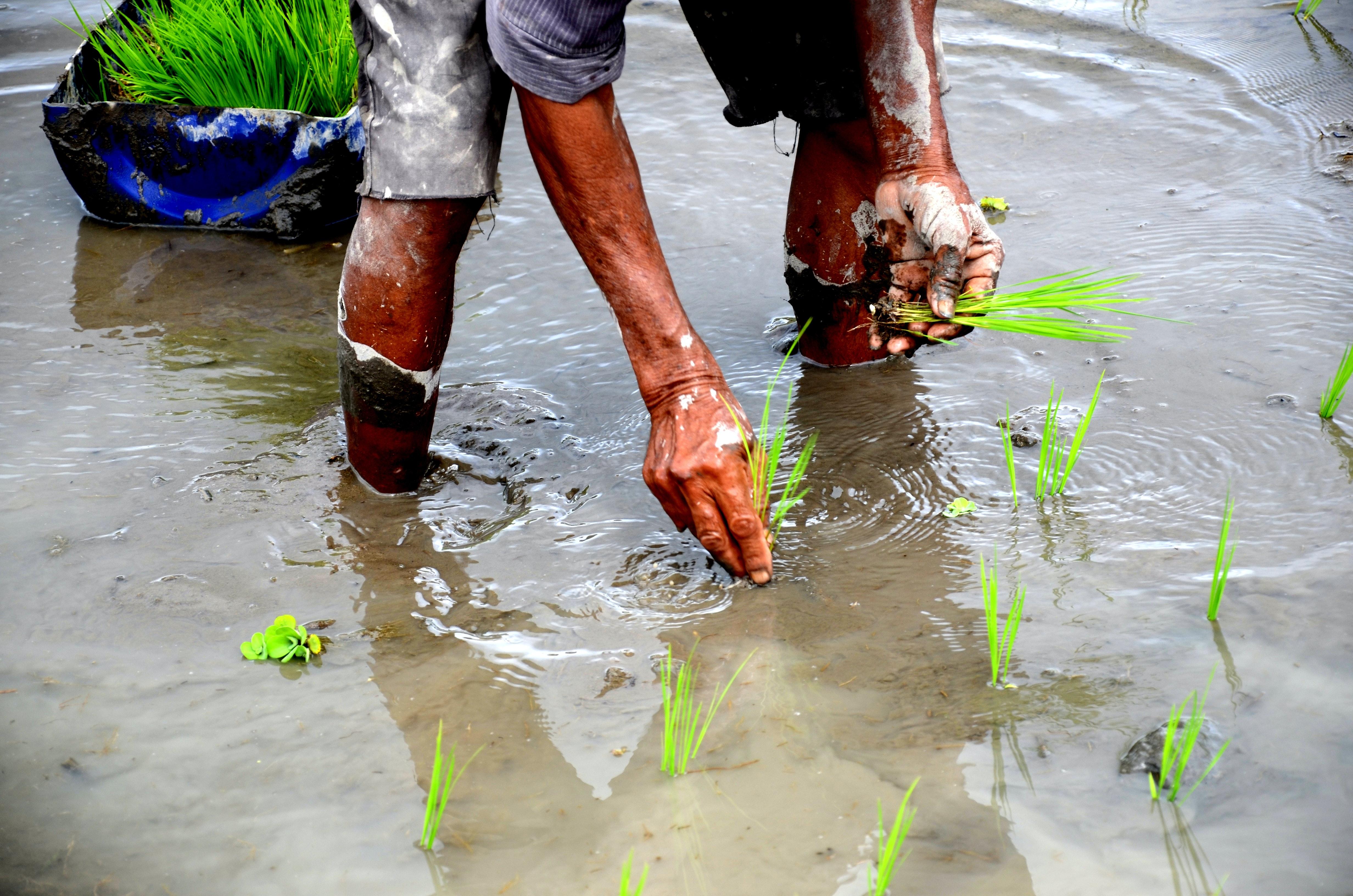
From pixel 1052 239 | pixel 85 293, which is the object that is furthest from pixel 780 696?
pixel 85 293

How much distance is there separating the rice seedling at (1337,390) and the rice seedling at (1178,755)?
36.3 inches

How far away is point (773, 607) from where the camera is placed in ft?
5.80

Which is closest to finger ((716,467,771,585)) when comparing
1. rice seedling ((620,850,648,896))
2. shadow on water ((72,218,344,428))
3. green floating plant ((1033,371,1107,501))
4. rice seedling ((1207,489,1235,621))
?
green floating plant ((1033,371,1107,501))

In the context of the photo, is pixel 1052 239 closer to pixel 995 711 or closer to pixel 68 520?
pixel 995 711

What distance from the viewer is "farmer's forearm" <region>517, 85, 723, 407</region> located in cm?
171

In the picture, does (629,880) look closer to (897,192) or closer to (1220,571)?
(1220,571)

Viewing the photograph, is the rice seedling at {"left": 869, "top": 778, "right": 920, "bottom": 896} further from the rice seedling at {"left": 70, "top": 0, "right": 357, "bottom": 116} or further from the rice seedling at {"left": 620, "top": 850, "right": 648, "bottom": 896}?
the rice seedling at {"left": 70, "top": 0, "right": 357, "bottom": 116}

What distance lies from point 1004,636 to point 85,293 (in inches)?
104

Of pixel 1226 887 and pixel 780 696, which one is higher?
pixel 1226 887

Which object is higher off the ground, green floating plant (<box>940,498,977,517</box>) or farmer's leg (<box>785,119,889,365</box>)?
farmer's leg (<box>785,119,889,365</box>)

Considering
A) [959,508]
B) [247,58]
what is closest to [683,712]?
[959,508]

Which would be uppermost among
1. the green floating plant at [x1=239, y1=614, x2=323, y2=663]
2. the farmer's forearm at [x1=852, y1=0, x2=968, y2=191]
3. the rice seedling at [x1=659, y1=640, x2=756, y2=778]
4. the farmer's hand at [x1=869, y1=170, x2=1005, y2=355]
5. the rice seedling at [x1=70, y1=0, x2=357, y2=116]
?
the farmer's forearm at [x1=852, y1=0, x2=968, y2=191]

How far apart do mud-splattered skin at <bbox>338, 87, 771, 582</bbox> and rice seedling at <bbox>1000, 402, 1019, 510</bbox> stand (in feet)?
1.54

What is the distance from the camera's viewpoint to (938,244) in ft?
6.38
